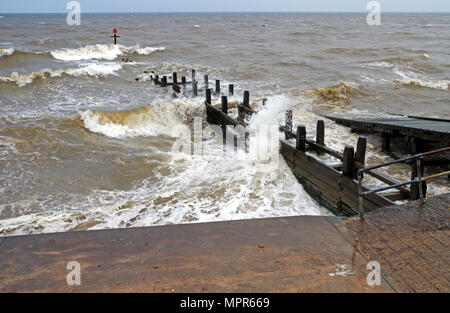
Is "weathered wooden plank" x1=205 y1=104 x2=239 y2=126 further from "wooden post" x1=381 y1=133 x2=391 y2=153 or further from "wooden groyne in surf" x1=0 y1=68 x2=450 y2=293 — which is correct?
"wooden groyne in surf" x1=0 y1=68 x2=450 y2=293

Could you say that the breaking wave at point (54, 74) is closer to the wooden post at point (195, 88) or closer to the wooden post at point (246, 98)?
the wooden post at point (195, 88)

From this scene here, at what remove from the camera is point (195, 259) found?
3986 mm

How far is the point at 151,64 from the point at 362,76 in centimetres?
1600

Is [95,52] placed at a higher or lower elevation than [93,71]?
higher

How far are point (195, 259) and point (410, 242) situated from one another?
2.47 metres

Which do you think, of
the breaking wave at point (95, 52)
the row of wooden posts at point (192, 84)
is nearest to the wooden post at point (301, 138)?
the row of wooden posts at point (192, 84)

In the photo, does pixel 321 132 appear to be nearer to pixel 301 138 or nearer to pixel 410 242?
pixel 301 138

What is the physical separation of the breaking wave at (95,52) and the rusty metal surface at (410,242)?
110 ft

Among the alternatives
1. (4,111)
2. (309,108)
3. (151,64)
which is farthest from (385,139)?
(151,64)

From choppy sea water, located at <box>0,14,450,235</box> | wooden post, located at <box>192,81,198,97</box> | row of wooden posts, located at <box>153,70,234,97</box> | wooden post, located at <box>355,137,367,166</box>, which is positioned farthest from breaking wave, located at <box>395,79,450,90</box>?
wooden post, located at <box>355,137,367,166</box>

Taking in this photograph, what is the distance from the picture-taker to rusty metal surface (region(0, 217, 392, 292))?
3.57 m

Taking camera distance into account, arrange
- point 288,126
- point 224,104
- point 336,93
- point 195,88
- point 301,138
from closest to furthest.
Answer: point 301,138, point 288,126, point 224,104, point 195,88, point 336,93

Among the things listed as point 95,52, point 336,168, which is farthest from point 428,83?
point 95,52

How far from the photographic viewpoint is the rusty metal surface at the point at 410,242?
3.61m
